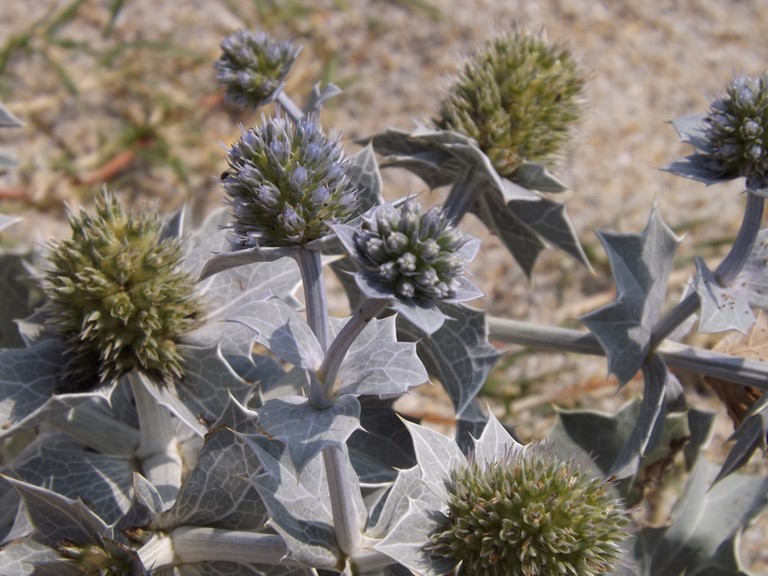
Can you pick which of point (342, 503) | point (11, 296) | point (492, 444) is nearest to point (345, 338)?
point (342, 503)

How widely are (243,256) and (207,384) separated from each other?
0.57 metres

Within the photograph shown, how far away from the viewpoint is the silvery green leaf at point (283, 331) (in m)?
1.19

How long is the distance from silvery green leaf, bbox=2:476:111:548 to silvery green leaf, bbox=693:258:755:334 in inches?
48.6

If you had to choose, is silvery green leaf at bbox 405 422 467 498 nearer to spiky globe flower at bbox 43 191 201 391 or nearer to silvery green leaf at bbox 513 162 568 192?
spiky globe flower at bbox 43 191 201 391

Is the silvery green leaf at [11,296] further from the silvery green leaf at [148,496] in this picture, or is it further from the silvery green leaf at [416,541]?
the silvery green leaf at [416,541]

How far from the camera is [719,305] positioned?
1.67 metres

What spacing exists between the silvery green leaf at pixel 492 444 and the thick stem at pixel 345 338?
353mm

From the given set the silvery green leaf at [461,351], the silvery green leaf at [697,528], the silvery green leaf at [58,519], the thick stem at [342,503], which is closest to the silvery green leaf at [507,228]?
the silvery green leaf at [461,351]

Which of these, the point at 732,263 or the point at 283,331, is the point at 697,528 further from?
the point at 283,331

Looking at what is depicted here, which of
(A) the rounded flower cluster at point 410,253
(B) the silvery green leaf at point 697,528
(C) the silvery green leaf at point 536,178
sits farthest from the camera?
(B) the silvery green leaf at point 697,528

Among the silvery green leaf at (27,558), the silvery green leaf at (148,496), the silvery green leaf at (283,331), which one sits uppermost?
the silvery green leaf at (283,331)

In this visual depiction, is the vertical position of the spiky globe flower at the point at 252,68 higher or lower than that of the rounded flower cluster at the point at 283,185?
higher

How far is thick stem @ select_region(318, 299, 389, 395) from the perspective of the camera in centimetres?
115

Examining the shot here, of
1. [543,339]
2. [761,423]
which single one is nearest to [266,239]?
[543,339]
